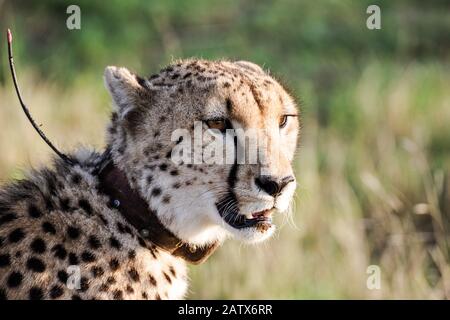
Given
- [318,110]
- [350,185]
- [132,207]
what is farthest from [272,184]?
[318,110]

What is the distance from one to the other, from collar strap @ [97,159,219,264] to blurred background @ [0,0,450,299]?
38 centimetres

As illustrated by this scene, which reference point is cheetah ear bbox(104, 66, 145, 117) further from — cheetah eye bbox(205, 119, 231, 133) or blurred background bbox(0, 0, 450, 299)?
blurred background bbox(0, 0, 450, 299)

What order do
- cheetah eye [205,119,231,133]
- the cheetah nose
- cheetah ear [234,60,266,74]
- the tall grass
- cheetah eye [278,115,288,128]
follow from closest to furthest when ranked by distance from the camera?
1. the cheetah nose
2. cheetah eye [205,119,231,133]
3. cheetah eye [278,115,288,128]
4. cheetah ear [234,60,266,74]
5. the tall grass

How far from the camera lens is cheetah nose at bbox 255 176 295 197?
3.25 metres

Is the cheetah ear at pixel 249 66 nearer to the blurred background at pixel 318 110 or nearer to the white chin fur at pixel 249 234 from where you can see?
the blurred background at pixel 318 110

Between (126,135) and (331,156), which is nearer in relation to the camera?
(126,135)

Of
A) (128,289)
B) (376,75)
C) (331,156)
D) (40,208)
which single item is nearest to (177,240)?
(128,289)

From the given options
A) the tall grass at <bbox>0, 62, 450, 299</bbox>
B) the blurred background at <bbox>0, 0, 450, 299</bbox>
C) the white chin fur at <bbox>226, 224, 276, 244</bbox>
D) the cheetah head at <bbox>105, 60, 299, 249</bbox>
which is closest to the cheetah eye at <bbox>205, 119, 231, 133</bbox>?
→ the cheetah head at <bbox>105, 60, 299, 249</bbox>

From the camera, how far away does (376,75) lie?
8086mm

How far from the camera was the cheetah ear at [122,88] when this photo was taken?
11.3 feet

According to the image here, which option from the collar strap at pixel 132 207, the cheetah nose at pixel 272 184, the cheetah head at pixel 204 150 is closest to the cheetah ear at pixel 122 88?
the cheetah head at pixel 204 150

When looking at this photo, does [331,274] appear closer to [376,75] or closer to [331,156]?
[331,156]
